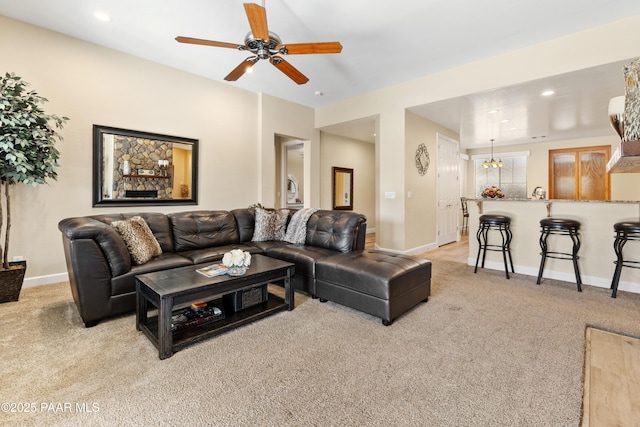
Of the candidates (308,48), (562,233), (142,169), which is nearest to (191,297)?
(308,48)

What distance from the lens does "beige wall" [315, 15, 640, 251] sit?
3115 mm

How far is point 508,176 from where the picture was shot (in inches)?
338

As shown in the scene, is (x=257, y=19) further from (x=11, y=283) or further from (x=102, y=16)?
(x=11, y=283)

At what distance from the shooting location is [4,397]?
Answer: 1.51 meters

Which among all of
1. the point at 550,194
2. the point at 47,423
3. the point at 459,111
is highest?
the point at 459,111

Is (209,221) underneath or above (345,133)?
underneath

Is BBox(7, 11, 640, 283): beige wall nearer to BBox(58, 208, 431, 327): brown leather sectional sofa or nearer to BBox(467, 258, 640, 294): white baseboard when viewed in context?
BBox(58, 208, 431, 327): brown leather sectional sofa

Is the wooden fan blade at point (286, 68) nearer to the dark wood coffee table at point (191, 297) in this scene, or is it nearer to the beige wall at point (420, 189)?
the dark wood coffee table at point (191, 297)

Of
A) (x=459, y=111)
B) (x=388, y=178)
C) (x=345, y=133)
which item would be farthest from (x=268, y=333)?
(x=345, y=133)

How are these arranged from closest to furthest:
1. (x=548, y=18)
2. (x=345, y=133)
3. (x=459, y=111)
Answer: (x=548, y=18) < (x=459, y=111) < (x=345, y=133)

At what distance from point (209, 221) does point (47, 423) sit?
258 centimetres

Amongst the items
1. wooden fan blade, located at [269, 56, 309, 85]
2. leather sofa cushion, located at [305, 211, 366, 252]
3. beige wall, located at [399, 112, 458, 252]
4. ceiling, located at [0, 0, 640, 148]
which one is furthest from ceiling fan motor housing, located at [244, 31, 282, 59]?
beige wall, located at [399, 112, 458, 252]

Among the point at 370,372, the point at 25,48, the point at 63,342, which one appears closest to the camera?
the point at 370,372

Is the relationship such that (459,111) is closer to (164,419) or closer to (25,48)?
(164,419)
